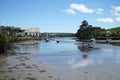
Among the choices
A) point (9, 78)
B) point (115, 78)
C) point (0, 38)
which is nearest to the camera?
point (9, 78)

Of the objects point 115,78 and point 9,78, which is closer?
point 9,78

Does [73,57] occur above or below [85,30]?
below

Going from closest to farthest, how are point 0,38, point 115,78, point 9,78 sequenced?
1. point 9,78
2. point 115,78
3. point 0,38

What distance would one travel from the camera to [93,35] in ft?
618

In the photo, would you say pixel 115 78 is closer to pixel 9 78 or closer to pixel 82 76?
pixel 82 76

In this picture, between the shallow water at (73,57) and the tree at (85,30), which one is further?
the tree at (85,30)

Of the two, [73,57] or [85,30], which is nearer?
[73,57]

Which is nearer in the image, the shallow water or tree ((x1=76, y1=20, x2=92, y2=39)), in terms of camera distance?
the shallow water

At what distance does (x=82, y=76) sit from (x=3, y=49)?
2632 cm

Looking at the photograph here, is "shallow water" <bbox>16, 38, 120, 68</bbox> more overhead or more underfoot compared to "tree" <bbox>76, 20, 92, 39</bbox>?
more underfoot

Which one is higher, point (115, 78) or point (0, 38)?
point (0, 38)

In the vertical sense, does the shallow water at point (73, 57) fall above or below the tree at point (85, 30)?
below

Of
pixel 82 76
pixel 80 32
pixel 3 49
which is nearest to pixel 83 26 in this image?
pixel 80 32

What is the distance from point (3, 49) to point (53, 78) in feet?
86.3
